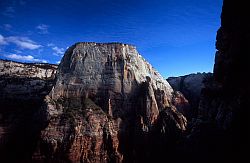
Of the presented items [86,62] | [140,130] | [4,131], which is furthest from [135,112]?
[4,131]

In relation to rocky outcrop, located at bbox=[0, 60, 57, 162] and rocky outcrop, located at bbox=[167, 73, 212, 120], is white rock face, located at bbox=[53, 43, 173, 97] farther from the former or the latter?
rocky outcrop, located at bbox=[167, 73, 212, 120]

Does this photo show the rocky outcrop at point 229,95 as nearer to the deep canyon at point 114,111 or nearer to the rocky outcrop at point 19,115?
the deep canyon at point 114,111

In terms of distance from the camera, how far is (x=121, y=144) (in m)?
60.6

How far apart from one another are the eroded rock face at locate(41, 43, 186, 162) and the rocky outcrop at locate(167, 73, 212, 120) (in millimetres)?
5711

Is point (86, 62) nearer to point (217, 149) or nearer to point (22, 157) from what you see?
point (22, 157)

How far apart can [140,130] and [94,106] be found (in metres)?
10.1

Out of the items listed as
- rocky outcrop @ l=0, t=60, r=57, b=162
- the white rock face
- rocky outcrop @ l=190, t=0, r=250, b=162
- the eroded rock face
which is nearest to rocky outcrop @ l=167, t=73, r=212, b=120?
the eroded rock face

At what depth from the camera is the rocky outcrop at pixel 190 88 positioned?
241 ft

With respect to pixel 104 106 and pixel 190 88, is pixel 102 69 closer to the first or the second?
pixel 104 106

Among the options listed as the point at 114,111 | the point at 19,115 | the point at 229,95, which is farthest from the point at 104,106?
the point at 229,95

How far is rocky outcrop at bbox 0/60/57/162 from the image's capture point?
58.2 metres

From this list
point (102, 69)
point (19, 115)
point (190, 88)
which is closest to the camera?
point (19, 115)

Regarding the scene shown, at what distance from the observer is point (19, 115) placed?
2504 inches

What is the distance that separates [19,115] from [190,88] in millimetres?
43710
